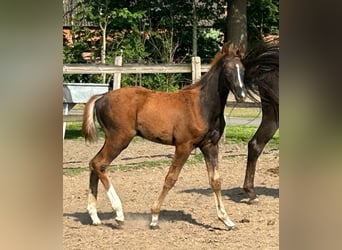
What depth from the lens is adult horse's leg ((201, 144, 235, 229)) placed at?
3.78 metres

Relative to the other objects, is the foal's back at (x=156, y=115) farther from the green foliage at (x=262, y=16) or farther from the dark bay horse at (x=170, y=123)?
the green foliage at (x=262, y=16)

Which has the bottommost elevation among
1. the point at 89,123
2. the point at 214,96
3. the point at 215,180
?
the point at 215,180

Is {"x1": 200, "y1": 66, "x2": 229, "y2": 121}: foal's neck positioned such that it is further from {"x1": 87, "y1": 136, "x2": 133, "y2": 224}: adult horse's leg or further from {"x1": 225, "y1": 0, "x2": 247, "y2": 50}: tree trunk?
{"x1": 225, "y1": 0, "x2": 247, "y2": 50}: tree trunk

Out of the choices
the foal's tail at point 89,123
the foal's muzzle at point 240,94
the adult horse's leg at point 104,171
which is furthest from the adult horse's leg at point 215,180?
the foal's tail at point 89,123

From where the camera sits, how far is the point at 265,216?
4145 millimetres

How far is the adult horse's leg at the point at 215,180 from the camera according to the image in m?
3.78

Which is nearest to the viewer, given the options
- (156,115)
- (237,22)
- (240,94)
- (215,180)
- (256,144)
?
(240,94)

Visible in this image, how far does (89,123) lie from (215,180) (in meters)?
0.86

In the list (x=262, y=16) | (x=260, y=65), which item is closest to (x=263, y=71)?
(x=260, y=65)

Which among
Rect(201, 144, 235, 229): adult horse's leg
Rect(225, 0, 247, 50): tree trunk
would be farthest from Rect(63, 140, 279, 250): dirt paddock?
Result: Rect(225, 0, 247, 50): tree trunk

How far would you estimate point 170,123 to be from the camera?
389cm

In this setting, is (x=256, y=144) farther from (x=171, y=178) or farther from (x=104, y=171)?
(x=104, y=171)
